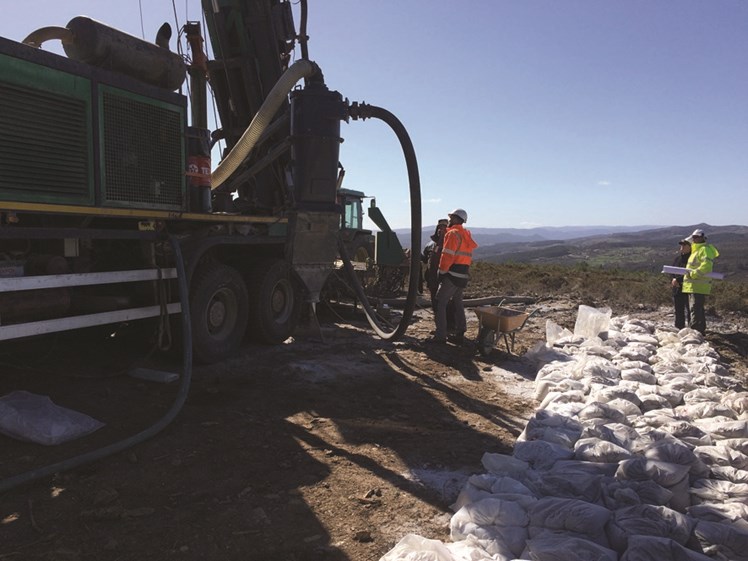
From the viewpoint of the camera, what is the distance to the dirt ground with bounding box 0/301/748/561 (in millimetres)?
2812

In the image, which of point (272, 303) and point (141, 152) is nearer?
point (141, 152)

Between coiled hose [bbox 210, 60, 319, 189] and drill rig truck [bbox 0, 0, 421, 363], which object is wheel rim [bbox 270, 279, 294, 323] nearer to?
drill rig truck [bbox 0, 0, 421, 363]

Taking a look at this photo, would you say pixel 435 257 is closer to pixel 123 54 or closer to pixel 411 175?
pixel 411 175

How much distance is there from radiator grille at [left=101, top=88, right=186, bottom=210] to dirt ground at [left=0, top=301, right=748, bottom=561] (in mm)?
1779

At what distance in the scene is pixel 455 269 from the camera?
771 centimetres

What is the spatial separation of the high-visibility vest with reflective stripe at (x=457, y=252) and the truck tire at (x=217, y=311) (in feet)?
9.32

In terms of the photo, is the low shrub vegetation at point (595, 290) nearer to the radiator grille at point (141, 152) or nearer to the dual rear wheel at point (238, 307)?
the dual rear wheel at point (238, 307)

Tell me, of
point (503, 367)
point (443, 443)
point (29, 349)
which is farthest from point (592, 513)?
point (29, 349)

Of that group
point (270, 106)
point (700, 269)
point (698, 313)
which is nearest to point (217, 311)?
point (270, 106)

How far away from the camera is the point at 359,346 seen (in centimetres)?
751

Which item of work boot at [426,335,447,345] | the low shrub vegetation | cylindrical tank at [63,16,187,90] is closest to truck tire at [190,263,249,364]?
cylindrical tank at [63,16,187,90]

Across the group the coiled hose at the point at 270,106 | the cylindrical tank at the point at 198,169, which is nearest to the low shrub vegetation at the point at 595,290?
the coiled hose at the point at 270,106

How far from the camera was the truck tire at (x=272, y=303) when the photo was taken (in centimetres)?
687

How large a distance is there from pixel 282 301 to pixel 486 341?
2.82 metres
